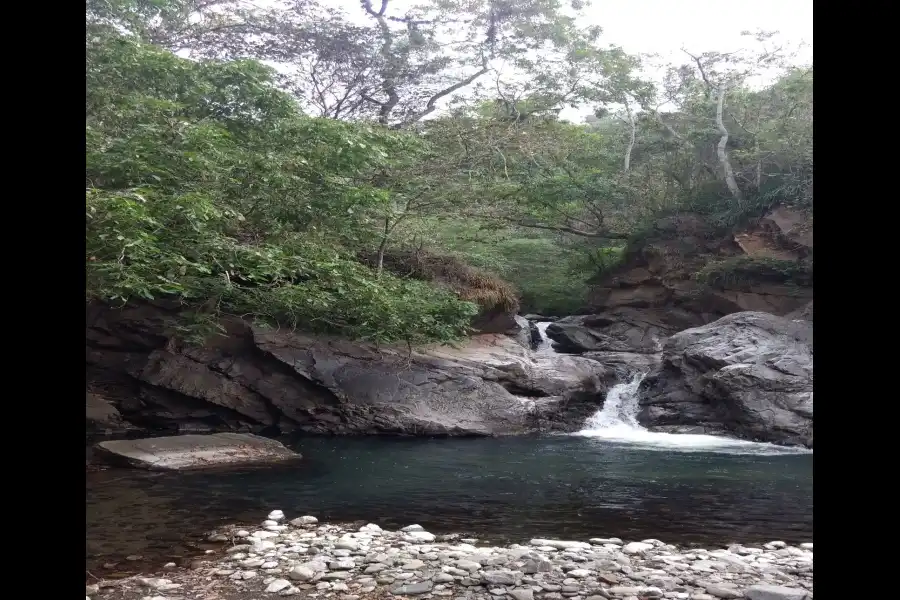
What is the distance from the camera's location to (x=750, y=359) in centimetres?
1017

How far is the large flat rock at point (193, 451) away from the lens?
720 cm

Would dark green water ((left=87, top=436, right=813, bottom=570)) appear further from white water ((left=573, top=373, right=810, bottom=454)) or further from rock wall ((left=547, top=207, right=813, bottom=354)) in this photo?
rock wall ((left=547, top=207, right=813, bottom=354))

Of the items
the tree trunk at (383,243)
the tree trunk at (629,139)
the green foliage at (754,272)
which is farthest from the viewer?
the tree trunk at (629,139)

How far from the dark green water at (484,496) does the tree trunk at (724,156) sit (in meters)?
6.29

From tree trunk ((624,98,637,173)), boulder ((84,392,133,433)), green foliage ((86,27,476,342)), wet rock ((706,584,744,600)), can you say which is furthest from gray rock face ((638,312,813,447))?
boulder ((84,392,133,433))

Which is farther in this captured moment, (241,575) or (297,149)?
(297,149)

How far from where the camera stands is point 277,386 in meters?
9.92

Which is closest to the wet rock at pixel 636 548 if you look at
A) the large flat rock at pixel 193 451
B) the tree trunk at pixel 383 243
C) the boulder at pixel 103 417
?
the large flat rock at pixel 193 451

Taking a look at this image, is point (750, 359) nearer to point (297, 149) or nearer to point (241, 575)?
point (297, 149)

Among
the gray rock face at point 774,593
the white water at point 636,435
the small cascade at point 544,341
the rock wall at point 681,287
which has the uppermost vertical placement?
the rock wall at point 681,287

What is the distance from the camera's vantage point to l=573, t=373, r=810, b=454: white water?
9.16 meters

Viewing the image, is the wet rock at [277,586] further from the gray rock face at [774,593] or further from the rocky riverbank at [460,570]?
the gray rock face at [774,593]

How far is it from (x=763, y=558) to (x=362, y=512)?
2852mm
